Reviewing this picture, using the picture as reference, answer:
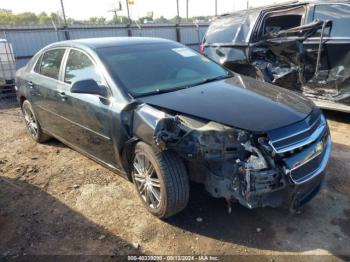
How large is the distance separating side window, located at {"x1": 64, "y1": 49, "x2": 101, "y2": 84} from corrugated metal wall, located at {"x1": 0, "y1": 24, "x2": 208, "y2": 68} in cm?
842

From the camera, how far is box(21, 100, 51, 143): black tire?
205 inches

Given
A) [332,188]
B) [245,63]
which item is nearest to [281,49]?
[245,63]

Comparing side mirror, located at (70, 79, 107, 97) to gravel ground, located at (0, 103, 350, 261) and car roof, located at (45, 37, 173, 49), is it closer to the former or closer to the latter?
car roof, located at (45, 37, 173, 49)

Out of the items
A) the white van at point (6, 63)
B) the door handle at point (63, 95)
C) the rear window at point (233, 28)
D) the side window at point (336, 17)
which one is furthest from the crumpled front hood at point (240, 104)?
the white van at point (6, 63)

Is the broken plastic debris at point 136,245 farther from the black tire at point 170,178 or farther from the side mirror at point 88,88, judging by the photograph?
the side mirror at point 88,88

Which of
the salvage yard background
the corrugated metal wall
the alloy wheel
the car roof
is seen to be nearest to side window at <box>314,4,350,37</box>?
the salvage yard background

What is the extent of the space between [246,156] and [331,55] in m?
3.55

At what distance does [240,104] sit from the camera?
9.86 ft

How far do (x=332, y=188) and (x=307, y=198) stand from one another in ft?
2.81

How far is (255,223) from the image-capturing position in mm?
3051

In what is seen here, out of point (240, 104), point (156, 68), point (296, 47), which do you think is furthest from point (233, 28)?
point (240, 104)

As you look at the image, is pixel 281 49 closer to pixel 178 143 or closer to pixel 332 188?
pixel 332 188

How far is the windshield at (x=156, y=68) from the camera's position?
11.2 feet

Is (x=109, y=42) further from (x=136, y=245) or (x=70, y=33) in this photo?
(x=70, y=33)
